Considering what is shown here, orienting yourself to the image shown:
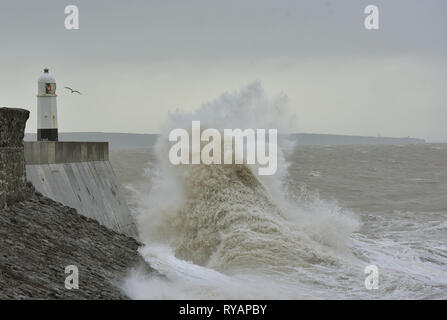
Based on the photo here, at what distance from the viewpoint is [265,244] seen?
32.3ft

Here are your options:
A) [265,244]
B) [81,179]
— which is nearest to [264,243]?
[265,244]

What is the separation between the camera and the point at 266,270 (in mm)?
8648

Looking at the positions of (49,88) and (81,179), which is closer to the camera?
(81,179)

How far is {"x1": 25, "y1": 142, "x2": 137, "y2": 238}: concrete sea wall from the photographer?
803 centimetres

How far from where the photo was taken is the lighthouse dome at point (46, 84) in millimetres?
10141

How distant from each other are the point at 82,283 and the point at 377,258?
21.3 ft

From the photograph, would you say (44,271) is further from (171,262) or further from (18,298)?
→ (171,262)

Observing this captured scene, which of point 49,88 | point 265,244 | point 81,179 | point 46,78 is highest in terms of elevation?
point 46,78

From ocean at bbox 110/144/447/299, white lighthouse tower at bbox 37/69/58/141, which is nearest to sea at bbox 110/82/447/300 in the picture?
ocean at bbox 110/144/447/299

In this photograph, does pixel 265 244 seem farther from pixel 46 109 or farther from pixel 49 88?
pixel 49 88

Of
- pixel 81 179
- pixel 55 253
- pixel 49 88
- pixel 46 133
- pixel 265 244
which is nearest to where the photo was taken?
pixel 55 253

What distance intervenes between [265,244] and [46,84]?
3990 millimetres

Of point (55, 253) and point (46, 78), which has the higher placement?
point (46, 78)

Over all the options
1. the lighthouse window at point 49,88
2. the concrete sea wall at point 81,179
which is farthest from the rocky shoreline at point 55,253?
the lighthouse window at point 49,88
